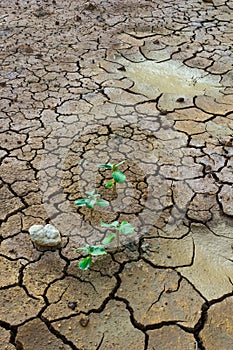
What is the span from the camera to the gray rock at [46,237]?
7.14ft

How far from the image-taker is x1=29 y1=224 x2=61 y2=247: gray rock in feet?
7.14

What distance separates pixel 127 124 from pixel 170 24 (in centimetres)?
219

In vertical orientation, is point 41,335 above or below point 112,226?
below

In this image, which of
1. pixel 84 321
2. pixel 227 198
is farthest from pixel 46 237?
pixel 227 198

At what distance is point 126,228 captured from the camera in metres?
2.14

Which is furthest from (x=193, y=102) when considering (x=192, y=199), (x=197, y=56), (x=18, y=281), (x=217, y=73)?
(x=18, y=281)

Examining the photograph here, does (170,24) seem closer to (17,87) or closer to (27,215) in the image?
(17,87)

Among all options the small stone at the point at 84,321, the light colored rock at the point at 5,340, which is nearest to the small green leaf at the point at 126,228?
the small stone at the point at 84,321

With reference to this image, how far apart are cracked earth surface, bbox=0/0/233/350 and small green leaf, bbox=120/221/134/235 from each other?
0.37 feet

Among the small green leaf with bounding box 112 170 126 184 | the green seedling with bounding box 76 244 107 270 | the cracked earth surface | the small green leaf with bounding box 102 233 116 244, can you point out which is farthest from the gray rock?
the small green leaf with bounding box 112 170 126 184

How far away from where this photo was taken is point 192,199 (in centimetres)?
249

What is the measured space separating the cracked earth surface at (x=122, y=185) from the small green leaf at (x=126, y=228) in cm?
11

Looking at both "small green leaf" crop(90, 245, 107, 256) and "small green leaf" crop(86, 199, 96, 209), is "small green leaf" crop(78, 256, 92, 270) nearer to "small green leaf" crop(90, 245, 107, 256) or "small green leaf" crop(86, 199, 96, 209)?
"small green leaf" crop(90, 245, 107, 256)

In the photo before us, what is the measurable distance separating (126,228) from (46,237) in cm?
45
